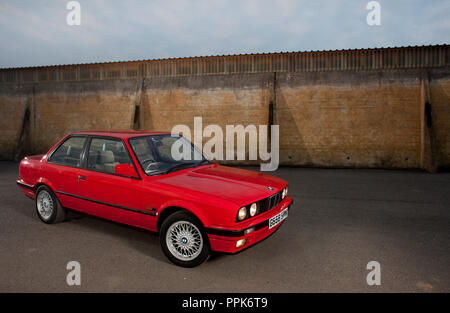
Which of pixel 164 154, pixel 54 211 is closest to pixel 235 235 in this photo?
pixel 164 154

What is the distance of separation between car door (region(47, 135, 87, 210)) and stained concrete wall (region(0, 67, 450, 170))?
827 centimetres

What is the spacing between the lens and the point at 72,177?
4359mm

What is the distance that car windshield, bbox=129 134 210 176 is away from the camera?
3.96 metres

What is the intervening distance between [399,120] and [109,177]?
34.6 ft

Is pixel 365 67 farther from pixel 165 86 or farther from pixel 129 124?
pixel 129 124

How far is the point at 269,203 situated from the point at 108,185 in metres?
2.00

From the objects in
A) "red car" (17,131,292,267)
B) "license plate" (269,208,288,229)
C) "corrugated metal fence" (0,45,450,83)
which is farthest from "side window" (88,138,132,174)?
"corrugated metal fence" (0,45,450,83)

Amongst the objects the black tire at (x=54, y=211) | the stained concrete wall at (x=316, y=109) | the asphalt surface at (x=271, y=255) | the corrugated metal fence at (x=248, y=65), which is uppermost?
the corrugated metal fence at (x=248, y=65)

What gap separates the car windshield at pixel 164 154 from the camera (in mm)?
3963

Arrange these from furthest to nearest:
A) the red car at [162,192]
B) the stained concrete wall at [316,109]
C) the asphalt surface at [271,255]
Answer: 1. the stained concrete wall at [316,109]
2. the red car at [162,192]
3. the asphalt surface at [271,255]

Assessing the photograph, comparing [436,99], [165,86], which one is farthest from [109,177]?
[436,99]

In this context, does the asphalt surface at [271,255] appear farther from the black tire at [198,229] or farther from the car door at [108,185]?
the car door at [108,185]

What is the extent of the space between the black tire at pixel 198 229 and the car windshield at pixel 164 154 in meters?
0.67

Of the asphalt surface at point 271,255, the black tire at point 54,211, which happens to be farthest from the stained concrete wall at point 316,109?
the black tire at point 54,211
